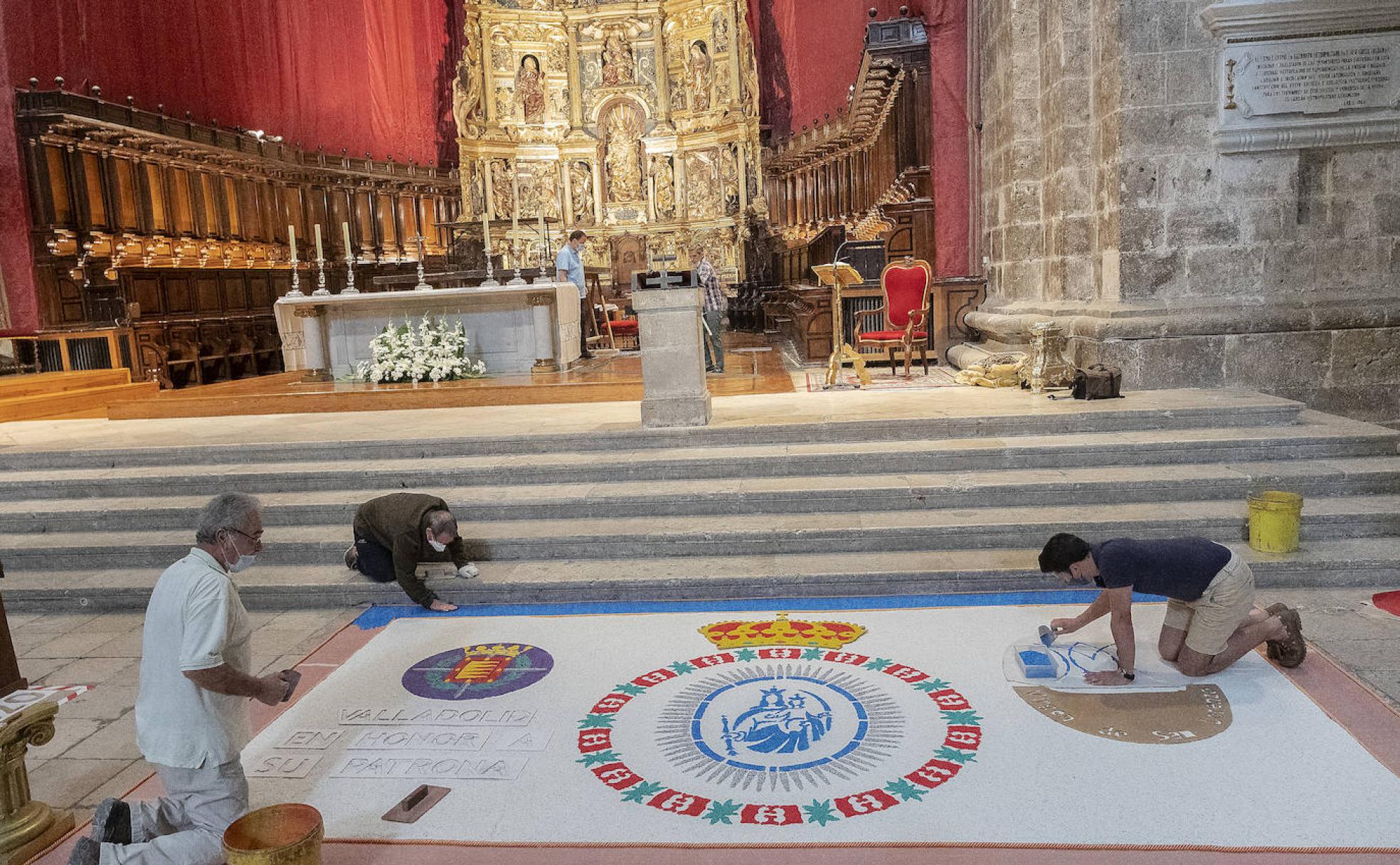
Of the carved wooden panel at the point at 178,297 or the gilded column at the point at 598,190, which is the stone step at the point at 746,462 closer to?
the carved wooden panel at the point at 178,297

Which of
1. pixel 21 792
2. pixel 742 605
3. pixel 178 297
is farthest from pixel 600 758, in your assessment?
pixel 178 297

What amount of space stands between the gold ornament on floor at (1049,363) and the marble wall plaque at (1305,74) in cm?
189

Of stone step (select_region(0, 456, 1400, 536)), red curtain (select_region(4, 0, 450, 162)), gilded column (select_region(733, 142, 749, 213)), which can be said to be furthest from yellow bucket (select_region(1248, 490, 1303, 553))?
red curtain (select_region(4, 0, 450, 162))

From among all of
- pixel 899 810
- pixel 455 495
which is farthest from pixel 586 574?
pixel 899 810

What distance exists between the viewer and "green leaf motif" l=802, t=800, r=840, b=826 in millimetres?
2996

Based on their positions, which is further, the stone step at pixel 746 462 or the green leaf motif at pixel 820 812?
the stone step at pixel 746 462

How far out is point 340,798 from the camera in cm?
327

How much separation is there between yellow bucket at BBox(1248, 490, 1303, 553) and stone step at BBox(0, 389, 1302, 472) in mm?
1486

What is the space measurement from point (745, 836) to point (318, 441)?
5130 mm

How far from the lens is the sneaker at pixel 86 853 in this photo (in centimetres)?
263

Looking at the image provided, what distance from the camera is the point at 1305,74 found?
24.2 ft

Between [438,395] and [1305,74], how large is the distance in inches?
298

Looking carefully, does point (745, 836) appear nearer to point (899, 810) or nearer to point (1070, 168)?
point (899, 810)

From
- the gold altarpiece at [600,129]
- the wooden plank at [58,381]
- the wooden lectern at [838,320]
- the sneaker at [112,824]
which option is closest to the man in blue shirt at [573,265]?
the wooden lectern at [838,320]
